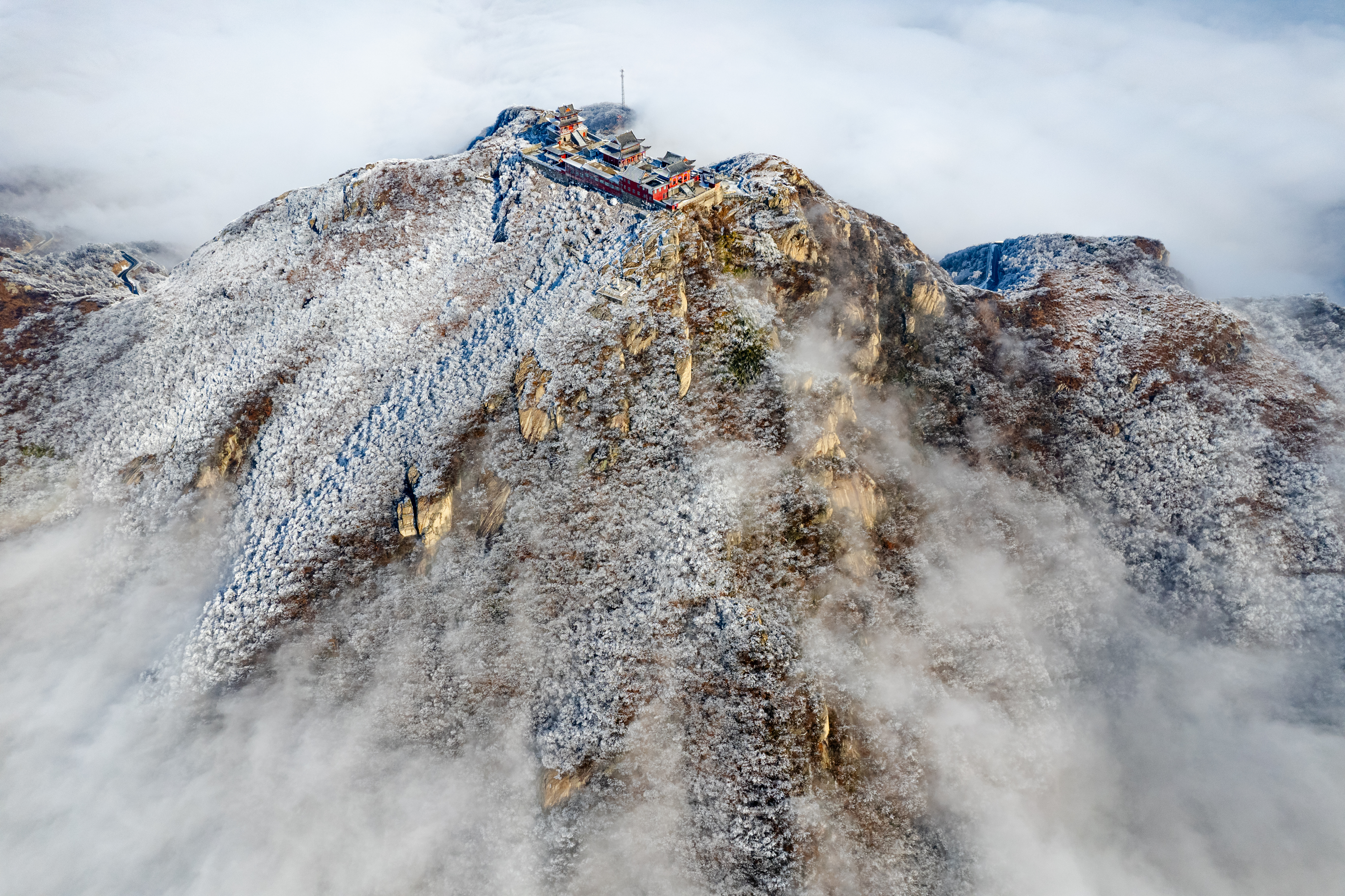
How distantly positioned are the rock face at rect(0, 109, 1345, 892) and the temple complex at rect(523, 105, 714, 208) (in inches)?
100

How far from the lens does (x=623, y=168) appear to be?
65562mm

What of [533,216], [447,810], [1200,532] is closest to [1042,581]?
[1200,532]

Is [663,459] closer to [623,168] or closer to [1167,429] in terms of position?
[623,168]

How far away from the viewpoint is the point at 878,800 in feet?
127

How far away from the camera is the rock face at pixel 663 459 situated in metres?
40.7

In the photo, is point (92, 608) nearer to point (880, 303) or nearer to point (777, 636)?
point (777, 636)

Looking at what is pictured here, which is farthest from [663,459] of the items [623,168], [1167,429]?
[1167,429]

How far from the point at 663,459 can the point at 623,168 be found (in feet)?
121

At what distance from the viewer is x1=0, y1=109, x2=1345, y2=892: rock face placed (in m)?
40.7

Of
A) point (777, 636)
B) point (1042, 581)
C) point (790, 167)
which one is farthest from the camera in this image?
point (790, 167)

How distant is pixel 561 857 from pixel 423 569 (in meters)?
24.7

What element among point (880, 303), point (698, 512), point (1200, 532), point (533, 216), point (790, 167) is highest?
point (790, 167)

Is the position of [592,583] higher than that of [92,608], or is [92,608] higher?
[592,583]

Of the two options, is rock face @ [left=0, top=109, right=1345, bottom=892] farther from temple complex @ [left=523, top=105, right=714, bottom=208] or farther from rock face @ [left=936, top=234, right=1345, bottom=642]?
temple complex @ [left=523, top=105, right=714, bottom=208]
